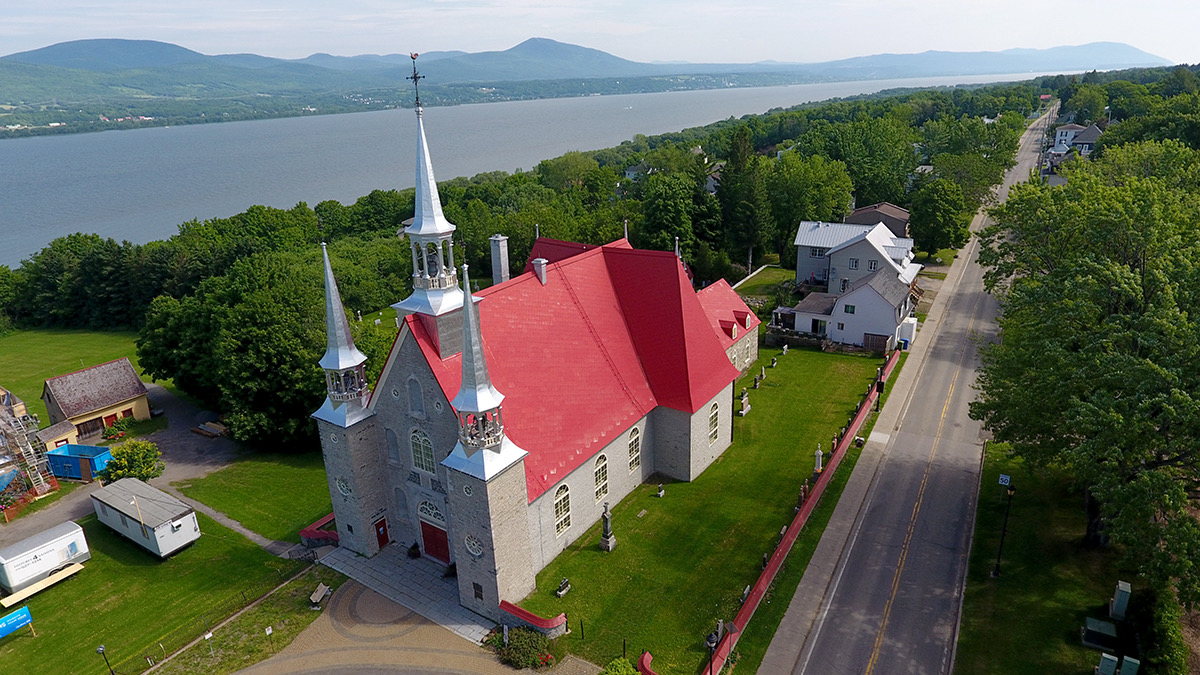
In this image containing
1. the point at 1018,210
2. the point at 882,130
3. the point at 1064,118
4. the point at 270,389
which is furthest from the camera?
the point at 1064,118

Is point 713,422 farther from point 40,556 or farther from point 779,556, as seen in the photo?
point 40,556

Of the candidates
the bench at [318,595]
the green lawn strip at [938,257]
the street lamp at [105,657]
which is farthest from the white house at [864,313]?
the street lamp at [105,657]

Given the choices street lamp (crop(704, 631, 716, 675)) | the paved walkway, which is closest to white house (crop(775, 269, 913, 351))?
street lamp (crop(704, 631, 716, 675))

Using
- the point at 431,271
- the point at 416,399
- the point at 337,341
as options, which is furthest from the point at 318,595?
the point at 431,271

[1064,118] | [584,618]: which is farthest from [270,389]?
[1064,118]

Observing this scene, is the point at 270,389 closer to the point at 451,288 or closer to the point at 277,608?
the point at 277,608

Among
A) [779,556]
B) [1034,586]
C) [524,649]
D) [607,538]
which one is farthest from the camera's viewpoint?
[607,538]

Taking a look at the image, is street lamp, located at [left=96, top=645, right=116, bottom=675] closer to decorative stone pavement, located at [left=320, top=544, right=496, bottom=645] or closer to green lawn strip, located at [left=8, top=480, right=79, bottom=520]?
decorative stone pavement, located at [left=320, top=544, right=496, bottom=645]
